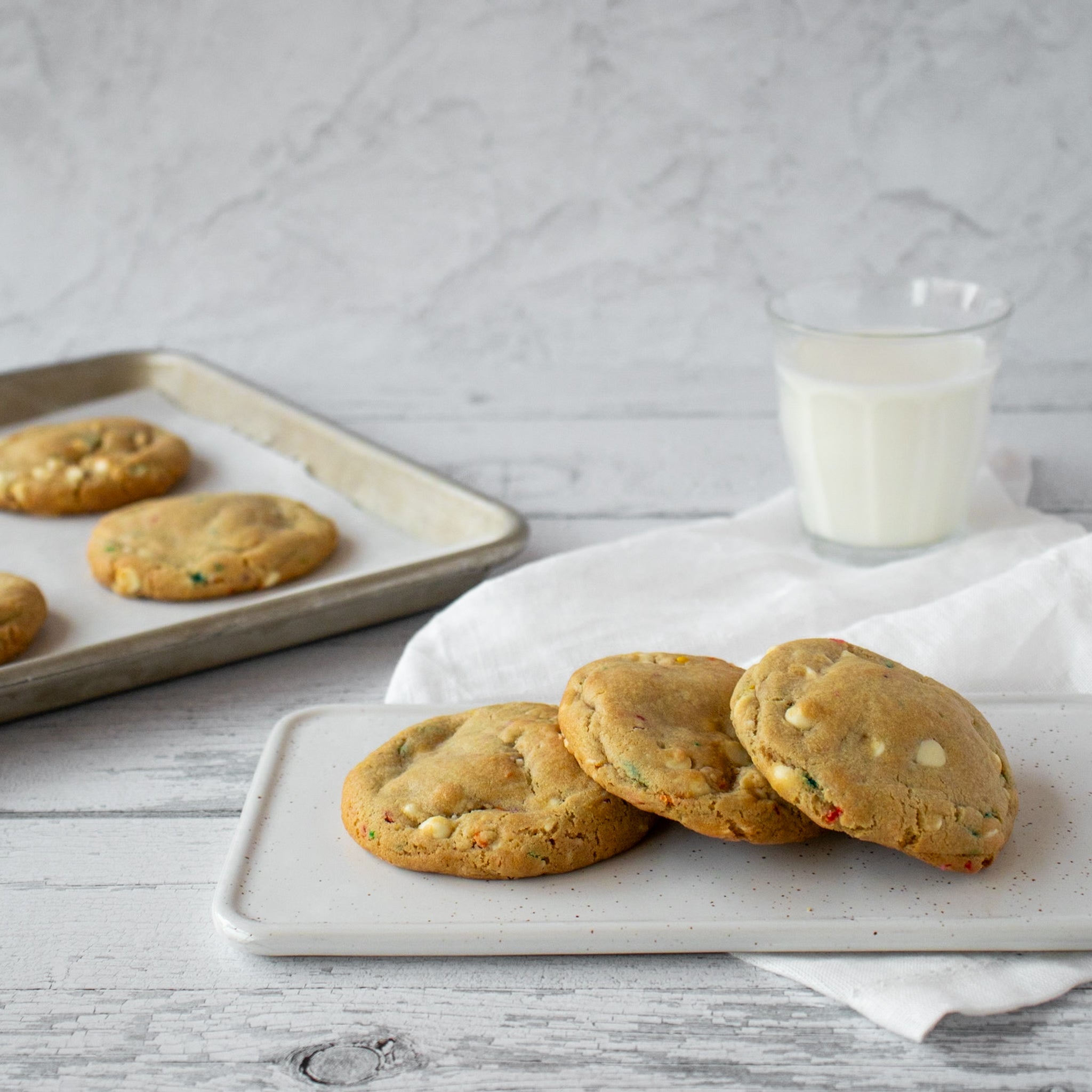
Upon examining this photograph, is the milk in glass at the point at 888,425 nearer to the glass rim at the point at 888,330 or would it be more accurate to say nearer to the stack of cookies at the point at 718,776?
the glass rim at the point at 888,330

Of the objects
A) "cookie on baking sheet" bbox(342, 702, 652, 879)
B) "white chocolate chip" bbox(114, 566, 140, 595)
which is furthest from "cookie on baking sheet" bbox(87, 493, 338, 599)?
"cookie on baking sheet" bbox(342, 702, 652, 879)

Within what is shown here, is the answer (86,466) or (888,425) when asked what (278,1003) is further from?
(86,466)

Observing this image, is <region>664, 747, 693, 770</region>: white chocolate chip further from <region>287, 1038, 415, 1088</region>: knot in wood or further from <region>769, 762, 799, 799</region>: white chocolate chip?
<region>287, 1038, 415, 1088</region>: knot in wood

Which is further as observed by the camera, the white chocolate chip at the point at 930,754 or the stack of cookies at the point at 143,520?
the stack of cookies at the point at 143,520

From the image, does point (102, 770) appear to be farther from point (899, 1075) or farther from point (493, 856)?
point (899, 1075)

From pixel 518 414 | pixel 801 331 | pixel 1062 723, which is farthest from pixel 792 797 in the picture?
pixel 518 414

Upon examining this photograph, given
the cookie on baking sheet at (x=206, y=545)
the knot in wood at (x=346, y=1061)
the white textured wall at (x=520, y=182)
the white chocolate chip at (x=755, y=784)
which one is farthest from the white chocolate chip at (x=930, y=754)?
the white textured wall at (x=520, y=182)
